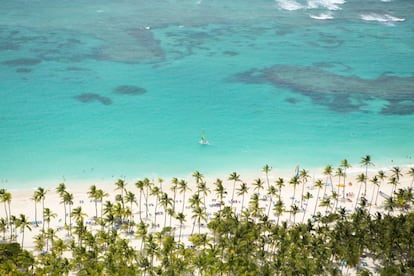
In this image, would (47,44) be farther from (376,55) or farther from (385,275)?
(385,275)

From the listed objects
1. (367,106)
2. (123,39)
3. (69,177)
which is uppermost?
(123,39)

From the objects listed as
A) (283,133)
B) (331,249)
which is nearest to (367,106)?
(283,133)

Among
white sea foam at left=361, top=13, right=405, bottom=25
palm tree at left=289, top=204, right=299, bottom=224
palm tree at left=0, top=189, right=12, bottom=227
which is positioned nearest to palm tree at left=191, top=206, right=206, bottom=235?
palm tree at left=289, top=204, right=299, bottom=224

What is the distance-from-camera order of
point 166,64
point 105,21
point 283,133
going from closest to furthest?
1. point 283,133
2. point 166,64
3. point 105,21

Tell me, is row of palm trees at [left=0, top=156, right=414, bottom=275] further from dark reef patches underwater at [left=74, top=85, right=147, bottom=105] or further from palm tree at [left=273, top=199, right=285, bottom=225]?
dark reef patches underwater at [left=74, top=85, right=147, bottom=105]

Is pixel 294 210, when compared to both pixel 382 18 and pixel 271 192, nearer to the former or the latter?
pixel 271 192

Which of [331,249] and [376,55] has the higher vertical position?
[376,55]

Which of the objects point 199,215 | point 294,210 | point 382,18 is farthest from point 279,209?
point 382,18

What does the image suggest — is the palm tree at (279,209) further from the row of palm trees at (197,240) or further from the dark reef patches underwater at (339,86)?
the dark reef patches underwater at (339,86)
